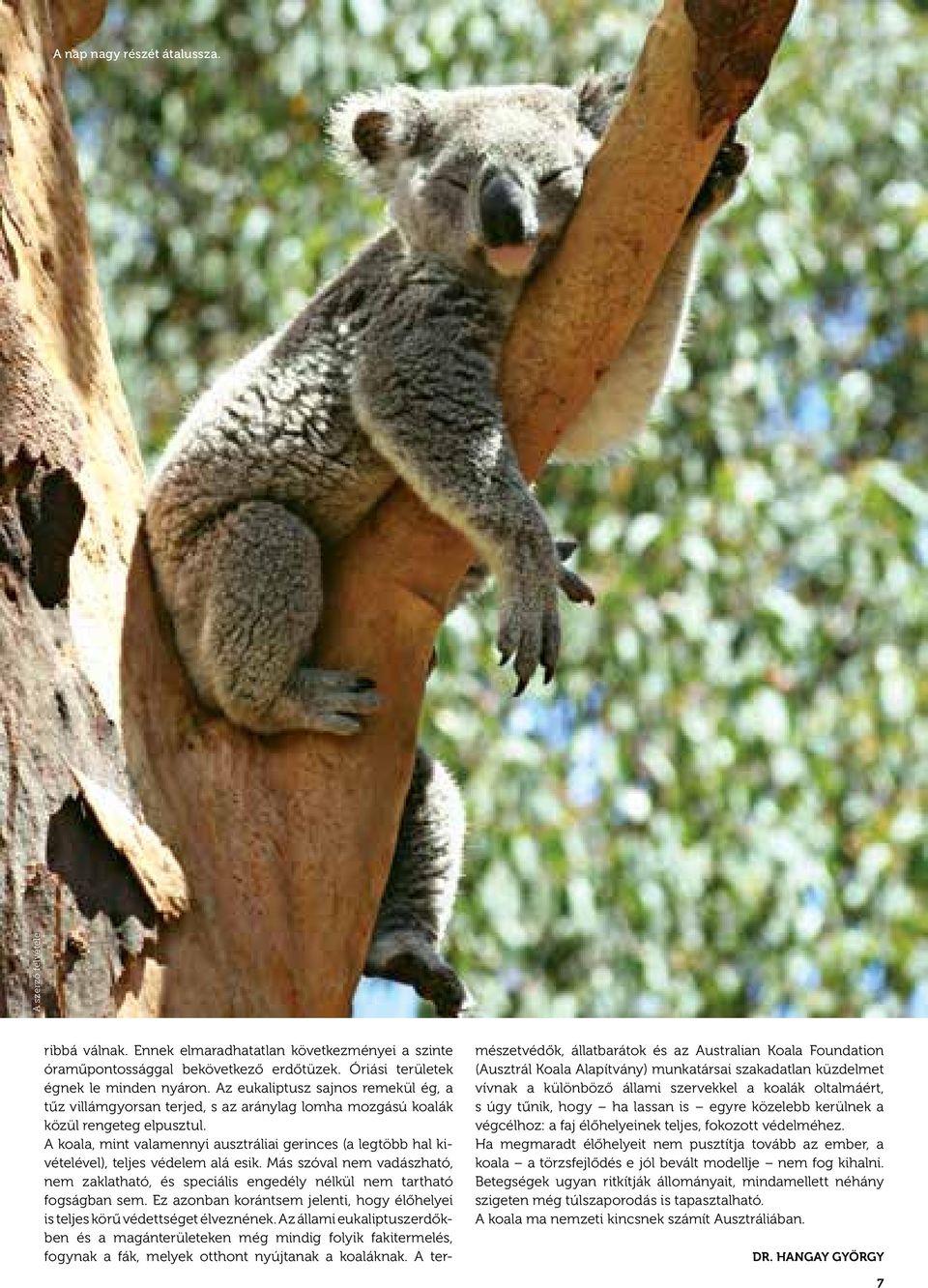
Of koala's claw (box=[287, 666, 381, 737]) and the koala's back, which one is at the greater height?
the koala's back

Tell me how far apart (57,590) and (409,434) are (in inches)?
29.8

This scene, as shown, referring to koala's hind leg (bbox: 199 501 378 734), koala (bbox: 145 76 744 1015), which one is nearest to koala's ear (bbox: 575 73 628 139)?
koala (bbox: 145 76 744 1015)

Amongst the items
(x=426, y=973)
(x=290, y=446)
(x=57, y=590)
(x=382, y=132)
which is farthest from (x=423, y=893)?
(x=382, y=132)

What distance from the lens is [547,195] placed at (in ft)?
12.3

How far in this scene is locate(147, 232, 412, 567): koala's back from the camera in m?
3.68

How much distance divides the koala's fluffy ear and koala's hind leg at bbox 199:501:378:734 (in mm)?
901

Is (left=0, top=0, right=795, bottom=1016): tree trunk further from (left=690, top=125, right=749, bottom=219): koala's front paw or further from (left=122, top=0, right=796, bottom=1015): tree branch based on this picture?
(left=690, top=125, right=749, bottom=219): koala's front paw

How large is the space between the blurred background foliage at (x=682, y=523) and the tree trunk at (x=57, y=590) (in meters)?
2.52

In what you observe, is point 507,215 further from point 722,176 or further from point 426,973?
point 426,973

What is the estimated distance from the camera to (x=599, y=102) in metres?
3.96

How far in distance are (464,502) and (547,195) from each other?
2.36 feet

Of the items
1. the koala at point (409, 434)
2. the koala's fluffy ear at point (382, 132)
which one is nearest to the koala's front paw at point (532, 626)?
the koala at point (409, 434)

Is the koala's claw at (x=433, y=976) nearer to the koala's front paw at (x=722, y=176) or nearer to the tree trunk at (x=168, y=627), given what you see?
the tree trunk at (x=168, y=627)
